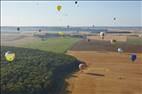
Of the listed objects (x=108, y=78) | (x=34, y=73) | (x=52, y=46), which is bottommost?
(x=108, y=78)

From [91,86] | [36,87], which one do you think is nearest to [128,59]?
[91,86]

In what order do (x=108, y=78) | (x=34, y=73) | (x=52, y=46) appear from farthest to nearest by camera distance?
1. (x=52, y=46)
2. (x=108, y=78)
3. (x=34, y=73)

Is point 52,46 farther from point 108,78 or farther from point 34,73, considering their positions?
point 34,73

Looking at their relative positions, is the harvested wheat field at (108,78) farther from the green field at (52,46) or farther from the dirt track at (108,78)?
the green field at (52,46)

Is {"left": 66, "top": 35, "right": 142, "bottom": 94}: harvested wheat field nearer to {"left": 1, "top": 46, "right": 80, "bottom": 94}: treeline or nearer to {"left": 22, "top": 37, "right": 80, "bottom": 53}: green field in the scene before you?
{"left": 1, "top": 46, "right": 80, "bottom": 94}: treeline

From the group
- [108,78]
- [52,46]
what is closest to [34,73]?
[108,78]

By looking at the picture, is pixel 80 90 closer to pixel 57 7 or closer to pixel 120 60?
pixel 57 7

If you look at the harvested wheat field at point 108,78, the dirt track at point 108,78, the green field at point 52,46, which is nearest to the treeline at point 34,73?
the harvested wheat field at point 108,78
